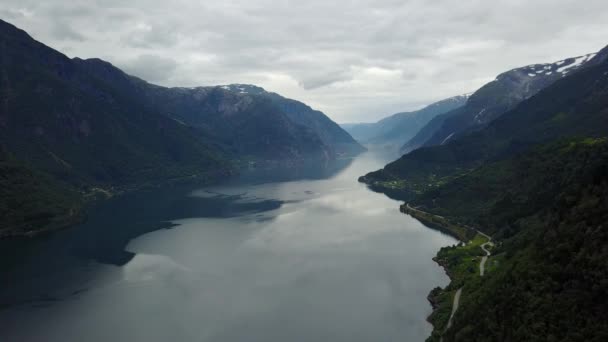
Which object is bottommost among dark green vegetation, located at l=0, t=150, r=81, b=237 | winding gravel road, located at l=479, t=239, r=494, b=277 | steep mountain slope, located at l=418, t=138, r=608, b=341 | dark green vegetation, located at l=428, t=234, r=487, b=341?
dark green vegetation, located at l=428, t=234, r=487, b=341

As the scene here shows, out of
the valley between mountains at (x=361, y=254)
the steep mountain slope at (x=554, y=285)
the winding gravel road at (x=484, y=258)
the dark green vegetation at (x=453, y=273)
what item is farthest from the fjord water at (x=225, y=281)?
the steep mountain slope at (x=554, y=285)

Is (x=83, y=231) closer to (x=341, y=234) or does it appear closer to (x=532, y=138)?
(x=341, y=234)

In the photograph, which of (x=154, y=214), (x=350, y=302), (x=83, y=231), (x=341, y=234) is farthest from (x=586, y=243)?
(x=154, y=214)

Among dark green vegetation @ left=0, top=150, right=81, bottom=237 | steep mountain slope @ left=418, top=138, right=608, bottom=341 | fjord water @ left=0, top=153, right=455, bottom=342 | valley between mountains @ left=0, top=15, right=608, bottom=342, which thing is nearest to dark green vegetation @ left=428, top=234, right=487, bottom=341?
valley between mountains @ left=0, top=15, right=608, bottom=342

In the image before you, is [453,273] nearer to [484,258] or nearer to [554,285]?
[484,258]

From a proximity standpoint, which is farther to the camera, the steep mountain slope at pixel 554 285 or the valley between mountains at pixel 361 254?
the valley between mountains at pixel 361 254

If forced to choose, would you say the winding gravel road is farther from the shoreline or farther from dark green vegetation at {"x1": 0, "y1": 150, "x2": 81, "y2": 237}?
dark green vegetation at {"x1": 0, "y1": 150, "x2": 81, "y2": 237}

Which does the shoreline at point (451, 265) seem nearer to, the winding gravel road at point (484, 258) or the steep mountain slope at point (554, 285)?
the winding gravel road at point (484, 258)

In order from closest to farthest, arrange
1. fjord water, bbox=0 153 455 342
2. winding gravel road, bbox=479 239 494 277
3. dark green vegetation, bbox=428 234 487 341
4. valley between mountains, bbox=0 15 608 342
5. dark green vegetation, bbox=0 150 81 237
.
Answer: valley between mountains, bbox=0 15 608 342 < dark green vegetation, bbox=428 234 487 341 < fjord water, bbox=0 153 455 342 < winding gravel road, bbox=479 239 494 277 < dark green vegetation, bbox=0 150 81 237
